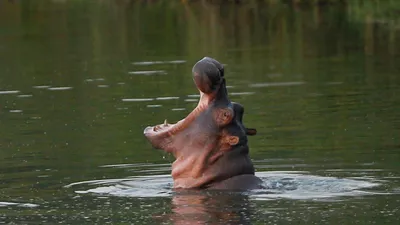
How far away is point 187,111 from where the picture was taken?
19766 mm

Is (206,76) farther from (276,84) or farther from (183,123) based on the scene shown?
(276,84)

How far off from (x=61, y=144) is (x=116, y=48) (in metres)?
16.1

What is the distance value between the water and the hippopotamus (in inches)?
10.0

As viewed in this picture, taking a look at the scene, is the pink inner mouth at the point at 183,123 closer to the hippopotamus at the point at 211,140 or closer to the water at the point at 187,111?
the hippopotamus at the point at 211,140

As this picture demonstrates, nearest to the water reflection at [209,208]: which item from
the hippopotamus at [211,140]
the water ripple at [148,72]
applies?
the hippopotamus at [211,140]

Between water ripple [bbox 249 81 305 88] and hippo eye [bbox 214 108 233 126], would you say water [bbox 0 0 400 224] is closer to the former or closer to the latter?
water ripple [bbox 249 81 305 88]

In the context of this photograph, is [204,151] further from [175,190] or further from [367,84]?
[367,84]

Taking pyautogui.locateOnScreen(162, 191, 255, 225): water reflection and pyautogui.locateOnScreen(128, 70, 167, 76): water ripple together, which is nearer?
pyautogui.locateOnScreen(162, 191, 255, 225): water reflection

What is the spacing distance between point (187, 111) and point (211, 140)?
749 cm

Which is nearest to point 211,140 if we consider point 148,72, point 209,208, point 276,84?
point 209,208

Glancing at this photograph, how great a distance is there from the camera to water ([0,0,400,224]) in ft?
39.3

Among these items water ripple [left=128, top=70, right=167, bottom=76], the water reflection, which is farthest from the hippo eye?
water ripple [left=128, top=70, right=167, bottom=76]

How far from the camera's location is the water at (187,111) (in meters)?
12.0

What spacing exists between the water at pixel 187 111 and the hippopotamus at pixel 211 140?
25 cm
